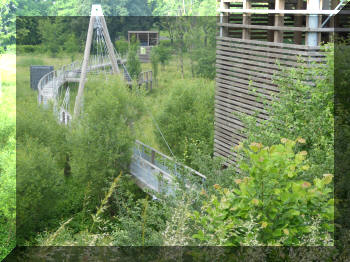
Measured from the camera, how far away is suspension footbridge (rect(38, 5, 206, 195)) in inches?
368

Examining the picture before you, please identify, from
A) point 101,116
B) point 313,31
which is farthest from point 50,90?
point 313,31

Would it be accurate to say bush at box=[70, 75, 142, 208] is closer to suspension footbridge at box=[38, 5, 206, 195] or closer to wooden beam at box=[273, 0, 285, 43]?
suspension footbridge at box=[38, 5, 206, 195]

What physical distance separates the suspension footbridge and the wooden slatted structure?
1.21 meters

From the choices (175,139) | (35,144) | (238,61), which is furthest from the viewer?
(175,139)

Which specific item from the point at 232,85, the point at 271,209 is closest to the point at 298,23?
the point at 232,85

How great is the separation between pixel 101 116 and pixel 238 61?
382 centimetres

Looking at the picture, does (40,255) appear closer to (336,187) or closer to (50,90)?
(336,187)

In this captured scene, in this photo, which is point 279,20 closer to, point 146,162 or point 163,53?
point 146,162

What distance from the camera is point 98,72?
37.5 ft

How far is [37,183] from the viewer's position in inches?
322

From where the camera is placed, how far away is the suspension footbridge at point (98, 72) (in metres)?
9.35

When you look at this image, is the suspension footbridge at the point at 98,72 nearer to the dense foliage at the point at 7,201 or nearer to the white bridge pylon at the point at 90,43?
the white bridge pylon at the point at 90,43

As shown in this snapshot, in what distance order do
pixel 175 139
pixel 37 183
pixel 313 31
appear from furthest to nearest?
pixel 175 139, pixel 37 183, pixel 313 31

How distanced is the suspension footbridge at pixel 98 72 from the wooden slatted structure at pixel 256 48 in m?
1.21
